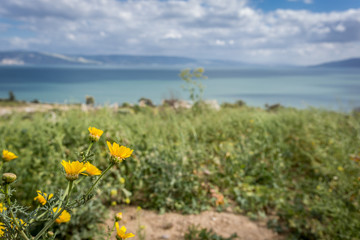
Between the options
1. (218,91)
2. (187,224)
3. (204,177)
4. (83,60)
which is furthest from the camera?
(83,60)

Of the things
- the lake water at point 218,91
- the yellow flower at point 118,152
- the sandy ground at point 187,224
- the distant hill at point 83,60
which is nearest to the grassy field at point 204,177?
the sandy ground at point 187,224

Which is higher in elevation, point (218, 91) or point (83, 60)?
point (83, 60)

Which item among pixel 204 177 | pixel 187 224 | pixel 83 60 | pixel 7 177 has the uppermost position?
pixel 83 60

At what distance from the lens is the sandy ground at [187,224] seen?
226 cm

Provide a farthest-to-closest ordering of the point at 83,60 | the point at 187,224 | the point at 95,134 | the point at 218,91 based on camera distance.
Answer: the point at 83,60
the point at 218,91
the point at 187,224
the point at 95,134

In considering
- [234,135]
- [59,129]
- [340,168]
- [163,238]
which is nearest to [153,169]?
[163,238]

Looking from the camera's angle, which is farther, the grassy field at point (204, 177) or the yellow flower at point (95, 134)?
the grassy field at point (204, 177)

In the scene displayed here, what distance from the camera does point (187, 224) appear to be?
2416 millimetres

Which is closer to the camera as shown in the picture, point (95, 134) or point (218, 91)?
point (95, 134)

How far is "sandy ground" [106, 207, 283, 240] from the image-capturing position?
→ 2258 mm

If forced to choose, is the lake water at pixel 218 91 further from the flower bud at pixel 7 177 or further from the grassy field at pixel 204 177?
the flower bud at pixel 7 177

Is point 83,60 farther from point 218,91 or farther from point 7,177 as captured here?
point 7,177

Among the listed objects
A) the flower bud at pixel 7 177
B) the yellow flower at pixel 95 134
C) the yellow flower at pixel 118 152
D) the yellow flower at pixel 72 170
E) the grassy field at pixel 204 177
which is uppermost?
the yellow flower at pixel 95 134

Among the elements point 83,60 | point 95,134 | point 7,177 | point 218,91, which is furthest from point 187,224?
point 83,60
